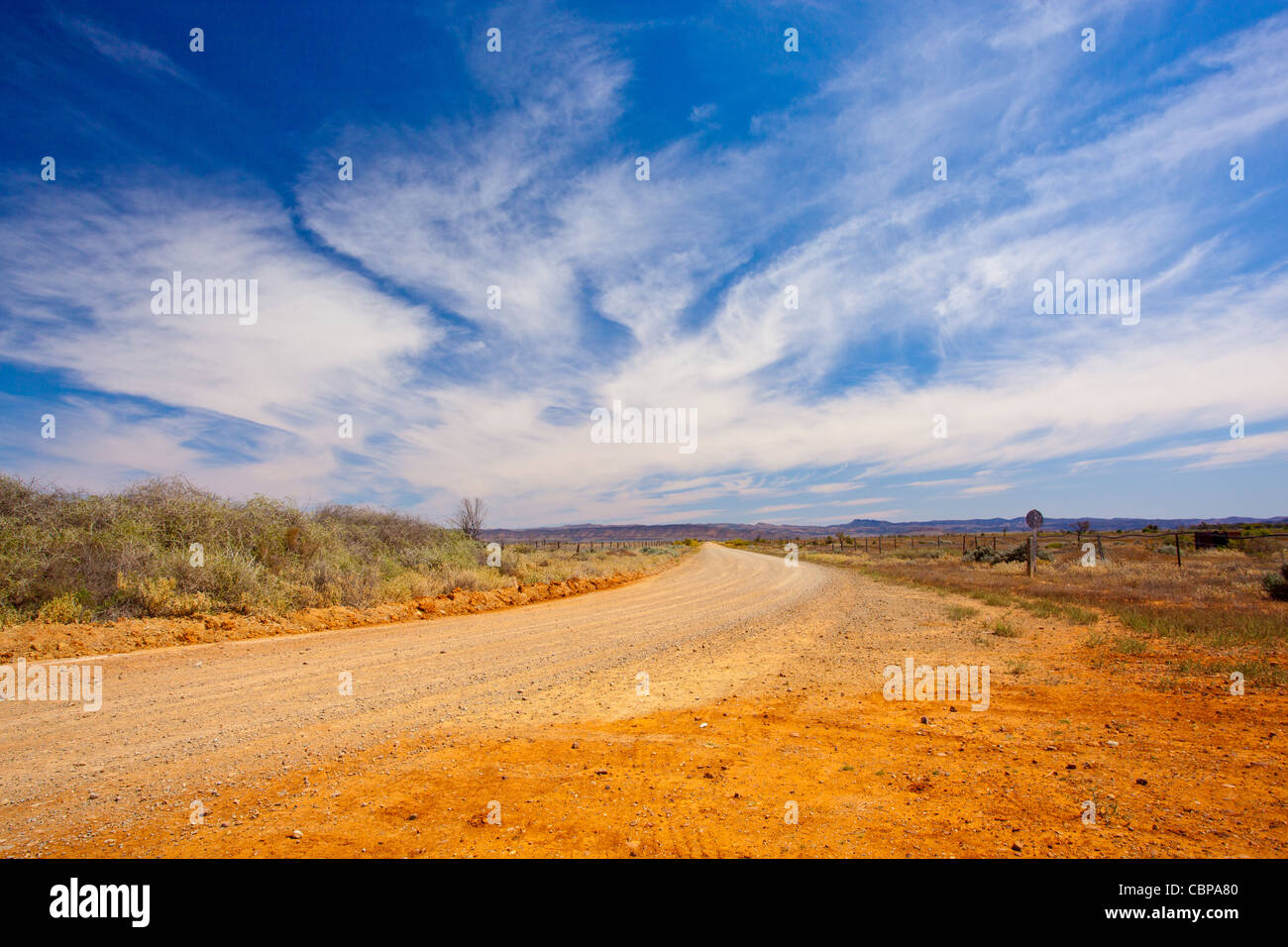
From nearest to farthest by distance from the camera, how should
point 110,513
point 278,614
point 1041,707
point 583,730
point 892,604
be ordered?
point 583,730, point 1041,707, point 278,614, point 110,513, point 892,604

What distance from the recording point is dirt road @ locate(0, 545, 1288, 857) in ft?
11.8

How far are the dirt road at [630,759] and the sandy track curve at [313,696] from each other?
0.04 metres

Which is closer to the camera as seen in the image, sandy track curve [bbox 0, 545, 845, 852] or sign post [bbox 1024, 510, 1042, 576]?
sandy track curve [bbox 0, 545, 845, 852]

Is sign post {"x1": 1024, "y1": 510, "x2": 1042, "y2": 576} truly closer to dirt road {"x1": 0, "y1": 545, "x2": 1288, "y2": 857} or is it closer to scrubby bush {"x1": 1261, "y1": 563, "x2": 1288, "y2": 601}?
scrubby bush {"x1": 1261, "y1": 563, "x2": 1288, "y2": 601}

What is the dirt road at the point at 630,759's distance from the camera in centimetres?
361

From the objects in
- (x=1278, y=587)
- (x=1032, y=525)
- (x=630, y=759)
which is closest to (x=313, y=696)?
(x=630, y=759)

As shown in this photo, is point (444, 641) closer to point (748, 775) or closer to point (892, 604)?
point (748, 775)

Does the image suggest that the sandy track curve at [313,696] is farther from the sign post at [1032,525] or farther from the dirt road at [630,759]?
the sign post at [1032,525]

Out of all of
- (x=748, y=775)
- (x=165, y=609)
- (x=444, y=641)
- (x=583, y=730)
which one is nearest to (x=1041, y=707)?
(x=748, y=775)

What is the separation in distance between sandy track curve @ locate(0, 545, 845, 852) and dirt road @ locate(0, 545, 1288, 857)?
40mm

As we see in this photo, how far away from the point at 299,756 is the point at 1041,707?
24.3 ft

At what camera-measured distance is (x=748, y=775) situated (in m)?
4.66

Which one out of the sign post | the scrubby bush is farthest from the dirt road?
the sign post

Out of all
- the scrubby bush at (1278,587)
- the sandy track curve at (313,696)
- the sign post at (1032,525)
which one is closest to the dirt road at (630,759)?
the sandy track curve at (313,696)
